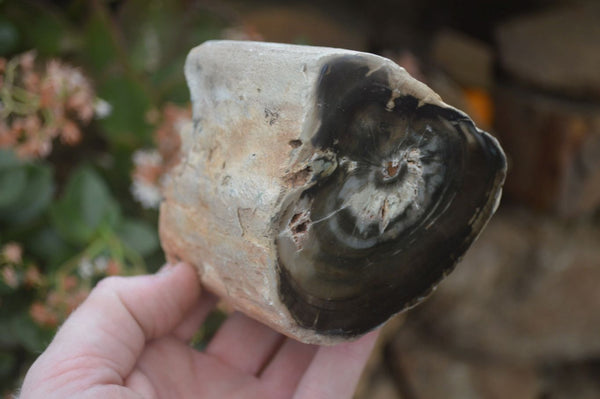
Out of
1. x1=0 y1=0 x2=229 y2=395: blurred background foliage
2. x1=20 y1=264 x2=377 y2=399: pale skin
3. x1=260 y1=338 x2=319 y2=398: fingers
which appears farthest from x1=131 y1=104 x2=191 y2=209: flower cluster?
x1=260 y1=338 x2=319 y2=398: fingers

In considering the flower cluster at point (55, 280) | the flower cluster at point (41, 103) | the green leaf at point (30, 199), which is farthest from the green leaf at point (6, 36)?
the flower cluster at point (55, 280)

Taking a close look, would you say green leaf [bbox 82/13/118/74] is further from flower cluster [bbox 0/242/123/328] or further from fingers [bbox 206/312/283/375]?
fingers [bbox 206/312/283/375]

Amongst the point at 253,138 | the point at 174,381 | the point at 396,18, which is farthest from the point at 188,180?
the point at 396,18

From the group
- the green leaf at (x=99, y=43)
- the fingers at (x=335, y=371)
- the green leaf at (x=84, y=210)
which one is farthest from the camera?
the green leaf at (x=99, y=43)

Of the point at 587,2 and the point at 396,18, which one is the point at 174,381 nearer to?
the point at 396,18

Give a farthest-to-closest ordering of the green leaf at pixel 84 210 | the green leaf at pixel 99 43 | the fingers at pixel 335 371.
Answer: the green leaf at pixel 99 43
the green leaf at pixel 84 210
the fingers at pixel 335 371

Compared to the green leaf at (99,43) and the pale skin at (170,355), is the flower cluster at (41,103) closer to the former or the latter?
the green leaf at (99,43)

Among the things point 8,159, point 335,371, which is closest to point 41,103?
point 8,159
